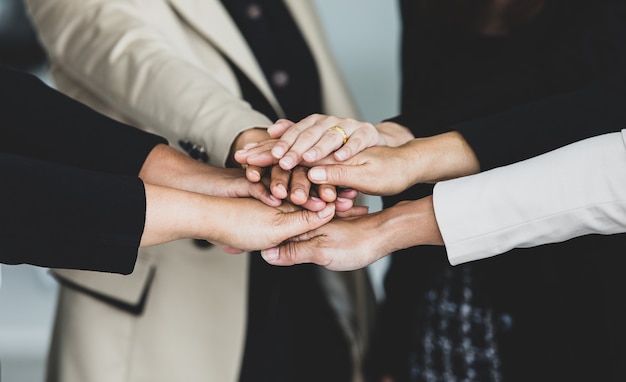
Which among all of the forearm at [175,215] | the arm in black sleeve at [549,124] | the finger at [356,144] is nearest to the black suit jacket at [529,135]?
the arm in black sleeve at [549,124]

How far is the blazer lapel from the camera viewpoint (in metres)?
1.12

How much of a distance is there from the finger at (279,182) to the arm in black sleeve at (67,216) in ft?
0.59

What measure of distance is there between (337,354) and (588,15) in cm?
66

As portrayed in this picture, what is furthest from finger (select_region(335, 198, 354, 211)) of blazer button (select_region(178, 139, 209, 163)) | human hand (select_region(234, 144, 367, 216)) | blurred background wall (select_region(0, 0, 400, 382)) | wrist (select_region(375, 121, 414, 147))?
blurred background wall (select_region(0, 0, 400, 382))

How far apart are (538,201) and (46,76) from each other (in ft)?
4.76

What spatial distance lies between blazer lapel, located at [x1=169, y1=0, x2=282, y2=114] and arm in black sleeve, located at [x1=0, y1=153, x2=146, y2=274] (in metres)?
0.38

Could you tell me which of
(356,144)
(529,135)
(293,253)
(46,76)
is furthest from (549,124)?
(46,76)

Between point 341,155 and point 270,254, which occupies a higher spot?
point 341,155

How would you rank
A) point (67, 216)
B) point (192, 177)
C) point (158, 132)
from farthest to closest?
1. point (158, 132)
2. point (192, 177)
3. point (67, 216)

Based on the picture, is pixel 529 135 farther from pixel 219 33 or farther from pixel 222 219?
pixel 219 33

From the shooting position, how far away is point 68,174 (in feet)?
2.51

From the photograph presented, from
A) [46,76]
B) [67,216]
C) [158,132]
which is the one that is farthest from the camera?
[46,76]

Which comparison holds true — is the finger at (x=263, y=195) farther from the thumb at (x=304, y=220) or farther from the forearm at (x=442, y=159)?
the forearm at (x=442, y=159)

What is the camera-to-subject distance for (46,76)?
1898 mm
